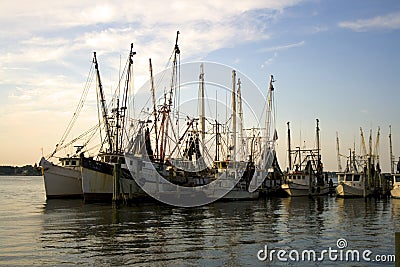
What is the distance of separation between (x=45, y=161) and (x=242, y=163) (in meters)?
29.4

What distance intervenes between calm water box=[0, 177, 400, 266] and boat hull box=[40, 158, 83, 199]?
21116 millimetres

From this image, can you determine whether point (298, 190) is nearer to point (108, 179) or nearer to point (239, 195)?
point (239, 195)

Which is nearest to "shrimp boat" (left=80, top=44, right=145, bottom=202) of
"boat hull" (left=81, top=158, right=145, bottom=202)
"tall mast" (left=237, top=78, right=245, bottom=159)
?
"boat hull" (left=81, top=158, right=145, bottom=202)

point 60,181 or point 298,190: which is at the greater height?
point 60,181

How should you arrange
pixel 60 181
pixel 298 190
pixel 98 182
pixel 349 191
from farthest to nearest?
pixel 298 190 < pixel 349 191 < pixel 60 181 < pixel 98 182

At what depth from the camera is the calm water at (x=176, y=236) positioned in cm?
2489

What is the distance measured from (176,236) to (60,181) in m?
43.3

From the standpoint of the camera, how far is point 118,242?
97.1 ft

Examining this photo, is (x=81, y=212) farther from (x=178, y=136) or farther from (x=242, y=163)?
(x=242, y=163)

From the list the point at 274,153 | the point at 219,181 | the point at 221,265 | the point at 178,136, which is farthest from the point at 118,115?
the point at 221,265

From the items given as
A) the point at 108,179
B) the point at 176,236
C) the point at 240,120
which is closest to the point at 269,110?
the point at 240,120

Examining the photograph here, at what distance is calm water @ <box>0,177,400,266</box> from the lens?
2489cm

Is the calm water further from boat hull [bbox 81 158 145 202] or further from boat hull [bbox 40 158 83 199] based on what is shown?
boat hull [bbox 40 158 83 199]

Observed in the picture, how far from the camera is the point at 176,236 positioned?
32.4 meters
